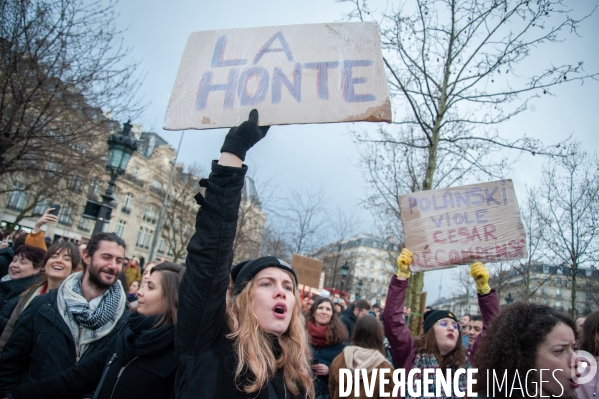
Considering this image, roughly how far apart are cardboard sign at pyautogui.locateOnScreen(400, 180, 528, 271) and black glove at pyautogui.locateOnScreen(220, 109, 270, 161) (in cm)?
242

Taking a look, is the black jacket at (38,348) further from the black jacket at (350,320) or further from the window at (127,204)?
the window at (127,204)

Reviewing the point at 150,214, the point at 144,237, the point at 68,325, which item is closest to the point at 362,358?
the point at 68,325

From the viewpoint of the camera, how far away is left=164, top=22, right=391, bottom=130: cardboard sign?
7.18ft

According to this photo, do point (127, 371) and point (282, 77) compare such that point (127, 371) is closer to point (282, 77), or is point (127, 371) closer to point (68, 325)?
point (68, 325)

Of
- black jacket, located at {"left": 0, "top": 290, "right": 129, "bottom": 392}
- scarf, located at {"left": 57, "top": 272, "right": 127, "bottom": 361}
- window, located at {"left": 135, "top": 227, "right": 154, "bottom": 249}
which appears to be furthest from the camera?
Result: window, located at {"left": 135, "top": 227, "right": 154, "bottom": 249}

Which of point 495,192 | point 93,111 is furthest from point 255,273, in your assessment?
point 93,111

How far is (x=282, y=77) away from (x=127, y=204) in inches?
1788

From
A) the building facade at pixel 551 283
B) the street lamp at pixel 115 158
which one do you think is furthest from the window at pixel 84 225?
the street lamp at pixel 115 158

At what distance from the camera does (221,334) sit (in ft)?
5.65

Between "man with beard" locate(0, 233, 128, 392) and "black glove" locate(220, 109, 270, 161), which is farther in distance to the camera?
"man with beard" locate(0, 233, 128, 392)

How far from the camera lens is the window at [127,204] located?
43.0m

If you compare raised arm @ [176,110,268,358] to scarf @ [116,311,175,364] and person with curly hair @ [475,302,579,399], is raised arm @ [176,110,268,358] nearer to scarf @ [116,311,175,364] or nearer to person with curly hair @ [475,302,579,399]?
scarf @ [116,311,175,364]

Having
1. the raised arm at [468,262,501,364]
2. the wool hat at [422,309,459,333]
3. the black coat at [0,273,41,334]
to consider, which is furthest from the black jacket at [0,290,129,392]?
the raised arm at [468,262,501,364]

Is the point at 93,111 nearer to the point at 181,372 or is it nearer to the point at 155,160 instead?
the point at 181,372
